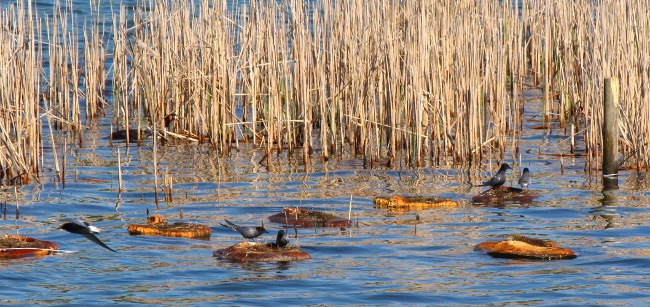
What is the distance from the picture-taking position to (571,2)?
1252 cm

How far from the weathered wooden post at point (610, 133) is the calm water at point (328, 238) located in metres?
0.18

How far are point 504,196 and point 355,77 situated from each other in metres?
2.12

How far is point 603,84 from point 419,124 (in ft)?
5.62

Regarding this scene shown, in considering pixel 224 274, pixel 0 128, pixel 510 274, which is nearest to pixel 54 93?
pixel 0 128

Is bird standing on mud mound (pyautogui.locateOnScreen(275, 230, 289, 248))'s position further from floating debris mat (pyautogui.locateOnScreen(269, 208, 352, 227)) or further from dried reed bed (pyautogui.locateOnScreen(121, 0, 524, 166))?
dried reed bed (pyautogui.locateOnScreen(121, 0, 524, 166))

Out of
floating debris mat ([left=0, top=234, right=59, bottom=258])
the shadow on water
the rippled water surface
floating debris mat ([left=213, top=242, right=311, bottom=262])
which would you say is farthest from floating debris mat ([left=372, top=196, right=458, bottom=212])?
floating debris mat ([left=0, top=234, right=59, bottom=258])

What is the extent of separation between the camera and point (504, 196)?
9.52 m

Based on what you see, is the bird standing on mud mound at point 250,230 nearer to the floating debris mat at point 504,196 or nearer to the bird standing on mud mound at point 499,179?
the floating debris mat at point 504,196

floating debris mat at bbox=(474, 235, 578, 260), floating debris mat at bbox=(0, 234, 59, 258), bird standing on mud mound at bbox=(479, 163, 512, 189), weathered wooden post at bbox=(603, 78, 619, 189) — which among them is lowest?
floating debris mat at bbox=(474, 235, 578, 260)

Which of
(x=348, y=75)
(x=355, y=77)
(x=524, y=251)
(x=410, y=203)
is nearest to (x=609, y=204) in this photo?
(x=410, y=203)

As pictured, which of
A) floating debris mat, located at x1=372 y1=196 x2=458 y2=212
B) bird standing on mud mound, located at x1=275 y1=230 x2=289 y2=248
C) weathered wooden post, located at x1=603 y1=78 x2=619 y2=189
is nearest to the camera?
bird standing on mud mound, located at x1=275 y1=230 x2=289 y2=248

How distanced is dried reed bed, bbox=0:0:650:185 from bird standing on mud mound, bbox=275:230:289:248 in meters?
3.31

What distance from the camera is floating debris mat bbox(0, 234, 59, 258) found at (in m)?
7.38

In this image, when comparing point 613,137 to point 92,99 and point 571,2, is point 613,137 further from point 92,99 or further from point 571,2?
point 92,99
